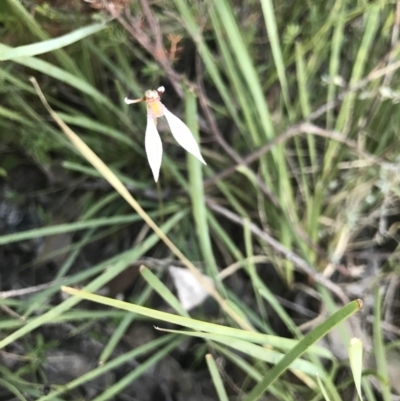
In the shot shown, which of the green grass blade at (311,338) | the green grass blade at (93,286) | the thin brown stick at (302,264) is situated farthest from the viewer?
the thin brown stick at (302,264)

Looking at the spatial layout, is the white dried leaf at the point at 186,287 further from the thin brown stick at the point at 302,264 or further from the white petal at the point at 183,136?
the white petal at the point at 183,136

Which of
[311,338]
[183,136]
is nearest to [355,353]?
[311,338]

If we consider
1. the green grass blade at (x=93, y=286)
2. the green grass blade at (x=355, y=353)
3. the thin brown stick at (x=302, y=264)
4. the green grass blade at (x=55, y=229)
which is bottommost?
the thin brown stick at (x=302, y=264)

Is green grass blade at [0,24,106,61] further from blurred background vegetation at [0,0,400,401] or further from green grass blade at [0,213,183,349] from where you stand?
green grass blade at [0,213,183,349]

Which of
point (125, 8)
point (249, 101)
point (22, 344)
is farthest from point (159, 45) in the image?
point (22, 344)

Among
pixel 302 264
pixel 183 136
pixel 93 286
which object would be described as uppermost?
pixel 183 136

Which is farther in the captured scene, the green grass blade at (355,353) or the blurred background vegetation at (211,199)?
the blurred background vegetation at (211,199)

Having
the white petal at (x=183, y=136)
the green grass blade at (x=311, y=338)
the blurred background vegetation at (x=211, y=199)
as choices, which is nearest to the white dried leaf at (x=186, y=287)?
the blurred background vegetation at (x=211, y=199)

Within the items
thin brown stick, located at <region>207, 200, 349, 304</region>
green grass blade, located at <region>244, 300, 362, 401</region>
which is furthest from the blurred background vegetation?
green grass blade, located at <region>244, 300, 362, 401</region>

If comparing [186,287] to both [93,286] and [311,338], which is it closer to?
[93,286]
